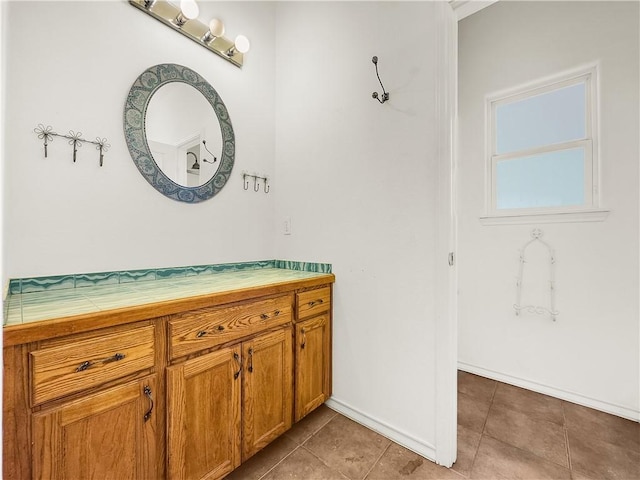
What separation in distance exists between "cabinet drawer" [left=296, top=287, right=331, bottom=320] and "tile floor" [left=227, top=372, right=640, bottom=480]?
0.67 meters

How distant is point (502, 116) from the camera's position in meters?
2.32

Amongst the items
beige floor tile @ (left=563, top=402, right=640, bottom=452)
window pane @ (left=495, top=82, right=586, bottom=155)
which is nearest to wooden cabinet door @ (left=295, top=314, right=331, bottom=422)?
beige floor tile @ (left=563, top=402, right=640, bottom=452)

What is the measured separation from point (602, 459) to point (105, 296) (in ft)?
8.00

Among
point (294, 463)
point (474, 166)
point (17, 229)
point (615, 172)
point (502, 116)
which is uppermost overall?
point (502, 116)

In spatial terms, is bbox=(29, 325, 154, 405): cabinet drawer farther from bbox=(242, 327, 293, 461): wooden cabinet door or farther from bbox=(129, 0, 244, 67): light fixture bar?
bbox=(129, 0, 244, 67): light fixture bar

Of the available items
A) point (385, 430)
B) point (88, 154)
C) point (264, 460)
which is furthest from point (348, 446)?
point (88, 154)

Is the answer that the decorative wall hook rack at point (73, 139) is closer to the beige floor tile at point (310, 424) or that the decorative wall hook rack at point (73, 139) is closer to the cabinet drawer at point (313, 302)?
the cabinet drawer at point (313, 302)

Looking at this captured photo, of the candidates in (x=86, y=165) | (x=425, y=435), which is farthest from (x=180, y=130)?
(x=425, y=435)

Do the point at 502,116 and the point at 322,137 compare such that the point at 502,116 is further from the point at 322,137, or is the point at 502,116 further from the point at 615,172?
the point at 322,137

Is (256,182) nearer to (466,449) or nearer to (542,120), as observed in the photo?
(466,449)

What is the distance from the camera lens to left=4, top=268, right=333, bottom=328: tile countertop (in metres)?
0.86

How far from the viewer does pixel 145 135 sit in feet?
4.85

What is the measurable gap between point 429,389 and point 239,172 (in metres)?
1.73

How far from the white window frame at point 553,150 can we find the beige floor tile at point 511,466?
1497 millimetres
